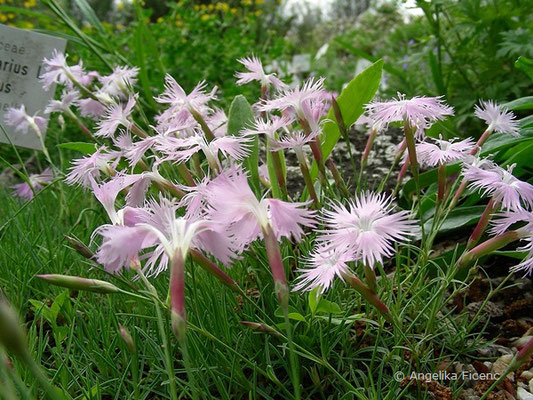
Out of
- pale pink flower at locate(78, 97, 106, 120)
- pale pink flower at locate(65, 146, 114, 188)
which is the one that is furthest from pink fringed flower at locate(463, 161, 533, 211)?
pale pink flower at locate(78, 97, 106, 120)

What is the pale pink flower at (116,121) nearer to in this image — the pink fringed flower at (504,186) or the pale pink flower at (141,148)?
the pale pink flower at (141,148)

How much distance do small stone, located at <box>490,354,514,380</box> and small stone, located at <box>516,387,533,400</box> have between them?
35mm

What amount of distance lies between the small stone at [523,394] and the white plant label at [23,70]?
1467 millimetres

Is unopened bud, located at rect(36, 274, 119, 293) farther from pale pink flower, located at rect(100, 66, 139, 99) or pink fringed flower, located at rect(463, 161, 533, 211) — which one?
pale pink flower, located at rect(100, 66, 139, 99)

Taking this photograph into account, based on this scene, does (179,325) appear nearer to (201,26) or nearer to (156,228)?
(156,228)

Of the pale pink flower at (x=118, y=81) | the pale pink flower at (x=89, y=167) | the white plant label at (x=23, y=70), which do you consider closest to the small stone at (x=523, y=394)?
the pale pink flower at (x=89, y=167)

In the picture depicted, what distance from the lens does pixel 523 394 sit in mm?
940

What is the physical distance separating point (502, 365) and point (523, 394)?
84mm

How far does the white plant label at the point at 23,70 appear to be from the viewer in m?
1.75

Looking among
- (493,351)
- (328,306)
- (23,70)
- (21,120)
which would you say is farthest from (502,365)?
(23,70)

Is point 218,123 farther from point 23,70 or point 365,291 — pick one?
point 23,70

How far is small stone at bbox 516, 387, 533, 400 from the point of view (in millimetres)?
927

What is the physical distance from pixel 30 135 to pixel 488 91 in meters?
1.57

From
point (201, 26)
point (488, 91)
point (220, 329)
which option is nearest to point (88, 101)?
point (220, 329)
